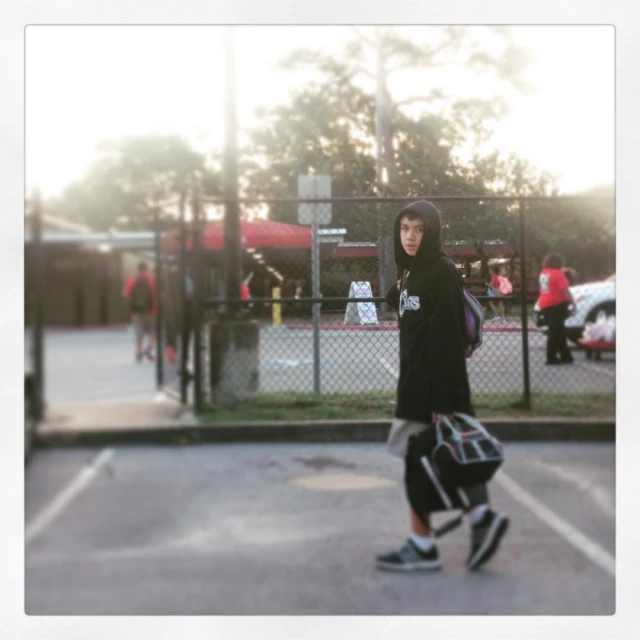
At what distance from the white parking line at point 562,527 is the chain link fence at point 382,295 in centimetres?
202

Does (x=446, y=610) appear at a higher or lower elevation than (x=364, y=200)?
lower

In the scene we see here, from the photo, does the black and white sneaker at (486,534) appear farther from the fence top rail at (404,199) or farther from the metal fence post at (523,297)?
the fence top rail at (404,199)

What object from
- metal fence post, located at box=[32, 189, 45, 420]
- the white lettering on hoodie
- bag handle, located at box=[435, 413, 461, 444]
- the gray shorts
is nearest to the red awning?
the white lettering on hoodie

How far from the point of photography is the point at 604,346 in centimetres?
156

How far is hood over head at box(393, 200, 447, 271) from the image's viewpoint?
3.70 ft

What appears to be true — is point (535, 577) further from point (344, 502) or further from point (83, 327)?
point (83, 327)

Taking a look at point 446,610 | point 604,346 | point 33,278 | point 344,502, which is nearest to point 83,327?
point 33,278

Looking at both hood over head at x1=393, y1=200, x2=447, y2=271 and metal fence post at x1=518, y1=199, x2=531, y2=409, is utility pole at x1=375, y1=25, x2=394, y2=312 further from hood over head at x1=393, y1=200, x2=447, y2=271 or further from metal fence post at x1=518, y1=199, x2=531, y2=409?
metal fence post at x1=518, y1=199, x2=531, y2=409

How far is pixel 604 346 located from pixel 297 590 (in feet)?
6.85

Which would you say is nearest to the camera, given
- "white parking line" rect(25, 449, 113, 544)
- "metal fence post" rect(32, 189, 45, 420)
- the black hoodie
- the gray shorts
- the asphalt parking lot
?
the black hoodie

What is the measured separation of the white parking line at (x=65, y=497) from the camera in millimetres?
4516

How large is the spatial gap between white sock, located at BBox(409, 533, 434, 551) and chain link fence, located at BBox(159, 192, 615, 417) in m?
0.22

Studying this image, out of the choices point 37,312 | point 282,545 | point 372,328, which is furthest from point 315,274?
point 37,312
